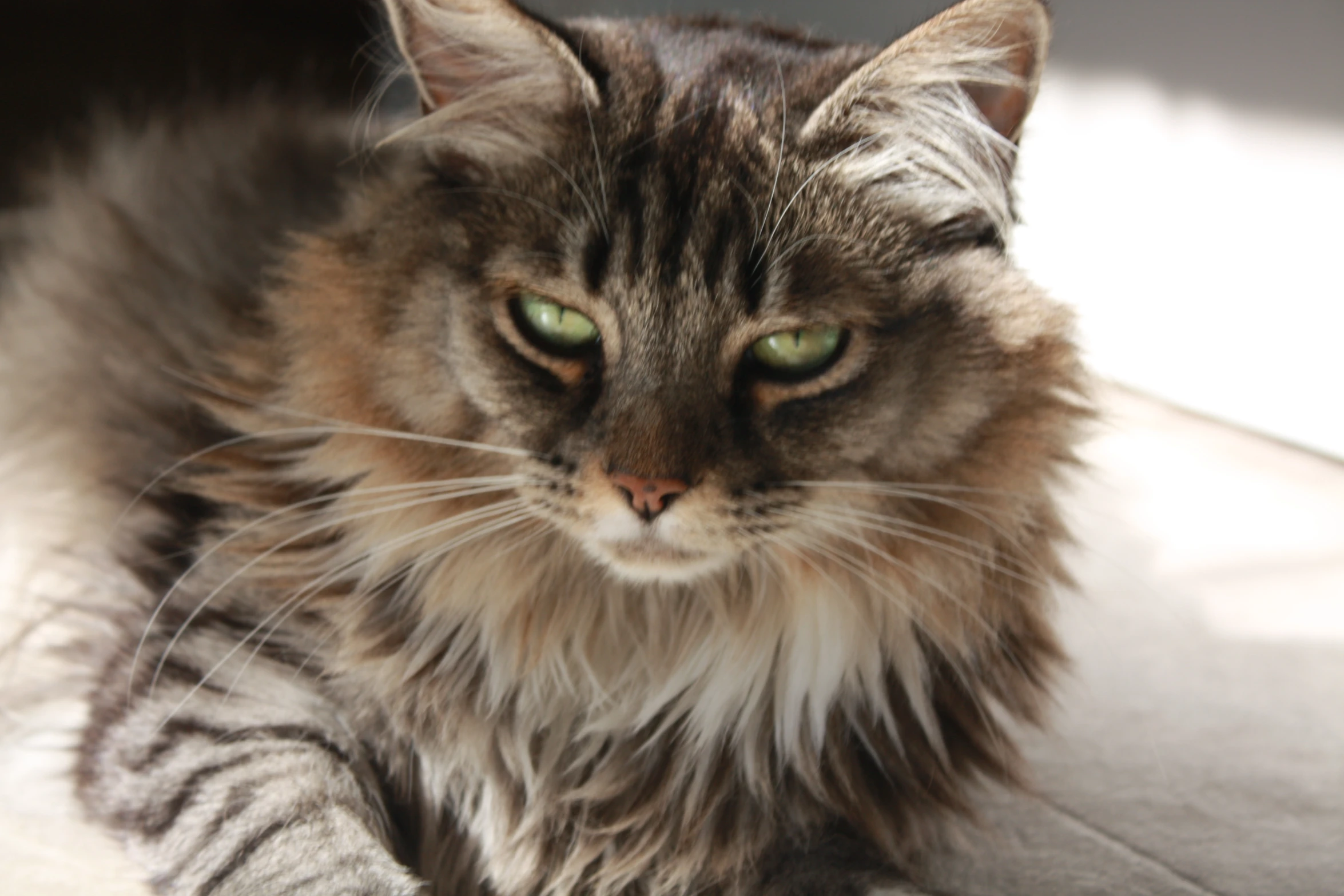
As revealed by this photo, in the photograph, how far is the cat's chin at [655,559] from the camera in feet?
Result: 4.08

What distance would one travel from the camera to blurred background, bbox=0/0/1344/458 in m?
2.29

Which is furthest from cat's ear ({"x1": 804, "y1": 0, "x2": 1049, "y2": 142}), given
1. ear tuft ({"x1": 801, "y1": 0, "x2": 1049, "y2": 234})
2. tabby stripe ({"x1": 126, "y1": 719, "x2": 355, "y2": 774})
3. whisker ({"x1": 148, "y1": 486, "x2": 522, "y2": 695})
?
tabby stripe ({"x1": 126, "y1": 719, "x2": 355, "y2": 774})

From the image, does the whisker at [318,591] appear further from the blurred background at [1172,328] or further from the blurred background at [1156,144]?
the blurred background at [1156,144]

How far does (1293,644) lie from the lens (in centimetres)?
198

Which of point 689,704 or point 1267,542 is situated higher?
point 689,704

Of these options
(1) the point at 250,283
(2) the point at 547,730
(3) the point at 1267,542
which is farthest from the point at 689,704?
(3) the point at 1267,542

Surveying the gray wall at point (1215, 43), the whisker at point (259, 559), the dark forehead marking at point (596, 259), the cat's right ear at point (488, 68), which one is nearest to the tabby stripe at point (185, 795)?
the whisker at point (259, 559)

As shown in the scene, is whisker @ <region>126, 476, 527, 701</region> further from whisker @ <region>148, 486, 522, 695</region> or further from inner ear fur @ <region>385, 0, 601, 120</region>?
inner ear fur @ <region>385, 0, 601, 120</region>

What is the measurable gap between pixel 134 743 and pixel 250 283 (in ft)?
2.41

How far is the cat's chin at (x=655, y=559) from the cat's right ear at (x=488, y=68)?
459 millimetres

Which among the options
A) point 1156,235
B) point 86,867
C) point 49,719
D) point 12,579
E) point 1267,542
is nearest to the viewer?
point 86,867

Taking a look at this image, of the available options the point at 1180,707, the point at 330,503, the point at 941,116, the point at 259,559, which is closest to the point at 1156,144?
the point at 1180,707

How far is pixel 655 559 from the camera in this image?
4.10ft

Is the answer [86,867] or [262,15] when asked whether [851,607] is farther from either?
[262,15]
